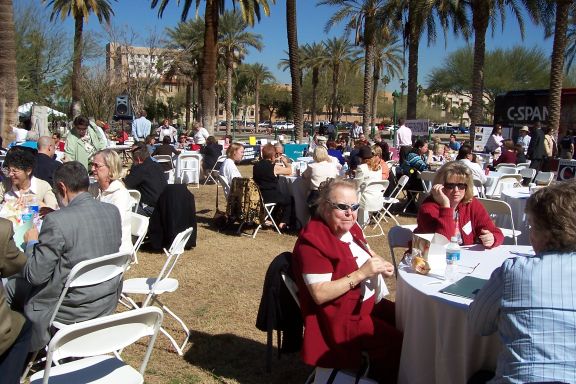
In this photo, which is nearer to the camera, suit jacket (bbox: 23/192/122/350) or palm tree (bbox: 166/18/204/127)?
suit jacket (bbox: 23/192/122/350)

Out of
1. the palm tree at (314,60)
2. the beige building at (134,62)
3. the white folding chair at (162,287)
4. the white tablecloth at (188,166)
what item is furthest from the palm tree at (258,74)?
the white folding chair at (162,287)

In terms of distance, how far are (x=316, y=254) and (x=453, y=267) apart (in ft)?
3.08

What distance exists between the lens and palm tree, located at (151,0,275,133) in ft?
62.5

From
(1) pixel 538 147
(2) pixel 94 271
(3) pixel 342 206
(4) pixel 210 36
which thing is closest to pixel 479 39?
(1) pixel 538 147

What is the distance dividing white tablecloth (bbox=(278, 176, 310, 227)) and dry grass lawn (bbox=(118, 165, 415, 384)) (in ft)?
1.37

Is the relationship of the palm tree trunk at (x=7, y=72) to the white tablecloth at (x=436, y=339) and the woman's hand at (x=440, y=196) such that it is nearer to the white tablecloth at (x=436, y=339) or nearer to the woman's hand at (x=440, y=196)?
the woman's hand at (x=440, y=196)

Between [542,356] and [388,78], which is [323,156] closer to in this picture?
[542,356]

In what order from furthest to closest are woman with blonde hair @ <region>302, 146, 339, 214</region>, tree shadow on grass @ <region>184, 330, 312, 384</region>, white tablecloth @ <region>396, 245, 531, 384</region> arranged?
woman with blonde hair @ <region>302, 146, 339, 214</region> < tree shadow on grass @ <region>184, 330, 312, 384</region> < white tablecloth @ <region>396, 245, 531, 384</region>

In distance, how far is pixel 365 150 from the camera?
28.4 feet

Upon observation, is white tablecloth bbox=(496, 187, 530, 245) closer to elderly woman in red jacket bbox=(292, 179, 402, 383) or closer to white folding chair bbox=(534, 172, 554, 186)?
white folding chair bbox=(534, 172, 554, 186)

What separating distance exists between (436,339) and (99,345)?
1.63m

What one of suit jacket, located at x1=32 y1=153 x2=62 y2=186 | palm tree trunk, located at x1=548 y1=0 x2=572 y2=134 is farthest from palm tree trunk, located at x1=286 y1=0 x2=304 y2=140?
suit jacket, located at x1=32 y1=153 x2=62 y2=186

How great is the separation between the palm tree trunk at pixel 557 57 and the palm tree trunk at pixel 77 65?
20.2 metres

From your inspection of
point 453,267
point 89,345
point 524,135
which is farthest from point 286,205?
point 524,135
